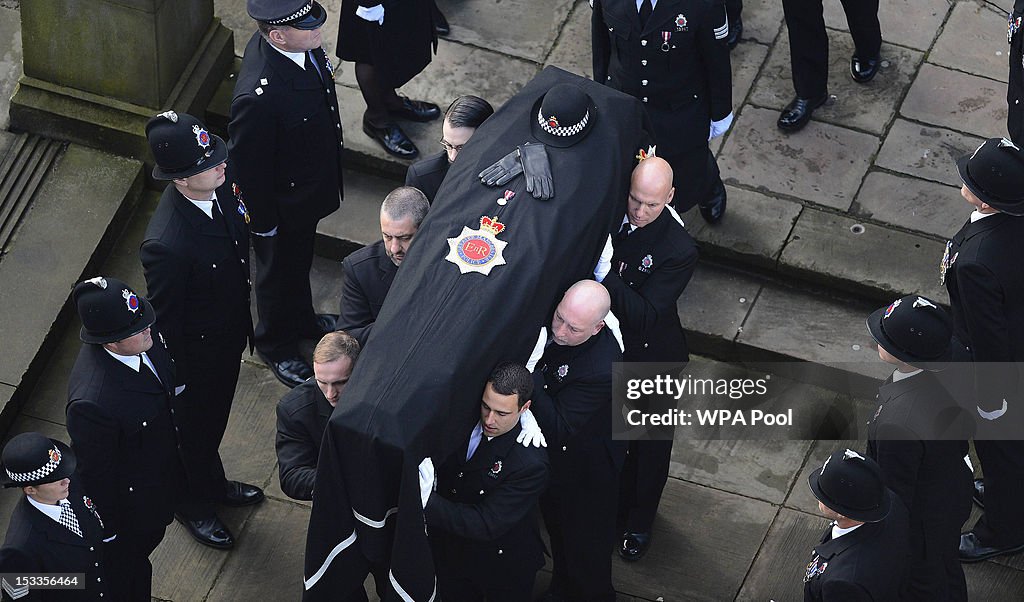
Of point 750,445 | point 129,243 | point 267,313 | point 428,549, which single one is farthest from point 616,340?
point 129,243

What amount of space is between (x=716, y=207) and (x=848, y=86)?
1.27m

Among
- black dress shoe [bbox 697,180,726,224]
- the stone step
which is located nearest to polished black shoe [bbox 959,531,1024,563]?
black dress shoe [bbox 697,180,726,224]

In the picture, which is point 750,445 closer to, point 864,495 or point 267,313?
point 864,495

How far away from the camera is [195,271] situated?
5.77 m

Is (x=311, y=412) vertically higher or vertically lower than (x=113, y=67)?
higher

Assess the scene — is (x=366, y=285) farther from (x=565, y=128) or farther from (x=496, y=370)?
(x=565, y=128)

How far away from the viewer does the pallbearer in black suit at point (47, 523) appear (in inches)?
188

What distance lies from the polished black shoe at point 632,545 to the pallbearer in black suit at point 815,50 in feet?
8.39

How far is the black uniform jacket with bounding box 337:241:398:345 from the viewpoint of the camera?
5.61 m

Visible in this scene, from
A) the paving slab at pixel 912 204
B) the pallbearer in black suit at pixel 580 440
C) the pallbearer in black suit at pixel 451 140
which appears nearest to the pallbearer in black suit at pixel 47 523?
the pallbearer in black suit at pixel 580 440

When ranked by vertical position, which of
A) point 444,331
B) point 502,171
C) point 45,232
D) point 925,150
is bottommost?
point 45,232

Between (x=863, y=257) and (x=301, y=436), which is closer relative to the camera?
(x=301, y=436)

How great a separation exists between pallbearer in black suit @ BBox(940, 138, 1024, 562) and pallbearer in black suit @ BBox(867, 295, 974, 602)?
1.02 ft

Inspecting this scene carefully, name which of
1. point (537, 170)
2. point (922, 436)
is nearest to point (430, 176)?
point (537, 170)
